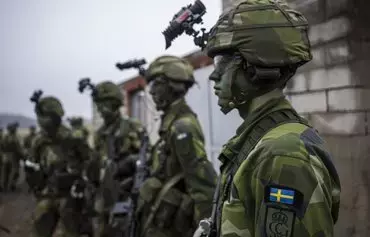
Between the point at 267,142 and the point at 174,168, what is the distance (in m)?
1.91

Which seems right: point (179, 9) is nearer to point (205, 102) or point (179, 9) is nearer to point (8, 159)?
point (205, 102)

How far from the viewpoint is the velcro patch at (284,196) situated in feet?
3.89

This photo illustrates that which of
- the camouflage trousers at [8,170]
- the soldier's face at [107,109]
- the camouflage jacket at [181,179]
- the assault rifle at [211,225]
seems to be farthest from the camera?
the camouflage trousers at [8,170]

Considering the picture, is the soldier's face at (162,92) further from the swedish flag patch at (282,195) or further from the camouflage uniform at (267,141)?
the swedish flag patch at (282,195)

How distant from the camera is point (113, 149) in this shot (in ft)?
16.8

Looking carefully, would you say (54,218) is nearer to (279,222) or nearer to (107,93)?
(107,93)

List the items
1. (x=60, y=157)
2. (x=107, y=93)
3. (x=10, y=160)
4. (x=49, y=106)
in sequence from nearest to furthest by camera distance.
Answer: (x=60, y=157)
(x=49, y=106)
(x=107, y=93)
(x=10, y=160)

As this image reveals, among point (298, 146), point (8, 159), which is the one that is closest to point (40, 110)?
point (298, 146)

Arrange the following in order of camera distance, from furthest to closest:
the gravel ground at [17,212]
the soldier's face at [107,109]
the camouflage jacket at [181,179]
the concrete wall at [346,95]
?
the gravel ground at [17,212]
the soldier's face at [107,109]
the camouflage jacket at [181,179]
the concrete wall at [346,95]

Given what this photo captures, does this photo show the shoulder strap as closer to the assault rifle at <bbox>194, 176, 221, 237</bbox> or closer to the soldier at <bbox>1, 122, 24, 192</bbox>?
the assault rifle at <bbox>194, 176, 221, 237</bbox>

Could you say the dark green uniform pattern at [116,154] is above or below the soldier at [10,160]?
above

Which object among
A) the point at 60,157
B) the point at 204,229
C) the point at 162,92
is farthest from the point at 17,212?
the point at 204,229

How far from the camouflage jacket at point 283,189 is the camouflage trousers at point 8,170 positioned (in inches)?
451

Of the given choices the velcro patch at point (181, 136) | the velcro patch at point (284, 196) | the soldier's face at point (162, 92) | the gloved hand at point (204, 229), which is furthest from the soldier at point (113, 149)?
the velcro patch at point (284, 196)
